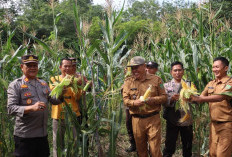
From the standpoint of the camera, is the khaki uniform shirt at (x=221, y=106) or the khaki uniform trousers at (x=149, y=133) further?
the khaki uniform trousers at (x=149, y=133)

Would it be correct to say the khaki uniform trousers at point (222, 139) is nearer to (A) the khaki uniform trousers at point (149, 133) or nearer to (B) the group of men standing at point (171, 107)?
(B) the group of men standing at point (171, 107)

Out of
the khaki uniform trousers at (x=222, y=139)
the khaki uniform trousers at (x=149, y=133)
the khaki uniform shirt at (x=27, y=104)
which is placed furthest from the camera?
the khaki uniform trousers at (x=149, y=133)

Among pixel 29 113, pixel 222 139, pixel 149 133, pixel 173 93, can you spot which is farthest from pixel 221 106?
pixel 29 113

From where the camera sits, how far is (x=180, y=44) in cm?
418

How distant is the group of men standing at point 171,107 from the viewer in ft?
8.46

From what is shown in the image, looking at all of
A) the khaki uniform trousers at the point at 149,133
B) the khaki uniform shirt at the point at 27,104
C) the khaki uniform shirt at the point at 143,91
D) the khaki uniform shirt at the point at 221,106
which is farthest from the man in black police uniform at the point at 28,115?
the khaki uniform shirt at the point at 221,106

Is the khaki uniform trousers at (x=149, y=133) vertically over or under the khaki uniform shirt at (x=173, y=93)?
under

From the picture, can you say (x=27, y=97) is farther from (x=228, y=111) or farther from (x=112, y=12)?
(x=228, y=111)

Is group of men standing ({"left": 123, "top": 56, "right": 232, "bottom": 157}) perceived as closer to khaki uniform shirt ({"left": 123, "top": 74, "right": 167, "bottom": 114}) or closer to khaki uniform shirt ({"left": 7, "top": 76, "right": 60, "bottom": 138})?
khaki uniform shirt ({"left": 123, "top": 74, "right": 167, "bottom": 114})

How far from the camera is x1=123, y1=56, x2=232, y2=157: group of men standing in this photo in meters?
2.58

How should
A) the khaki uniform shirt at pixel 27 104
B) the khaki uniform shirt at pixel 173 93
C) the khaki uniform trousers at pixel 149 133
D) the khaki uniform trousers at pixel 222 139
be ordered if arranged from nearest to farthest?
the khaki uniform shirt at pixel 27 104 → the khaki uniform trousers at pixel 222 139 → the khaki uniform trousers at pixel 149 133 → the khaki uniform shirt at pixel 173 93

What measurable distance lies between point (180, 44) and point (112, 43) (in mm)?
2133

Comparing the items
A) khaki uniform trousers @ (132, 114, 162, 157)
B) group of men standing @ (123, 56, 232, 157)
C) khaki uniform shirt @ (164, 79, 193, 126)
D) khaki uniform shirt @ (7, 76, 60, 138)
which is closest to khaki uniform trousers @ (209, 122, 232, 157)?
group of men standing @ (123, 56, 232, 157)

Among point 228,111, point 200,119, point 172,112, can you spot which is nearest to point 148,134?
point 172,112
